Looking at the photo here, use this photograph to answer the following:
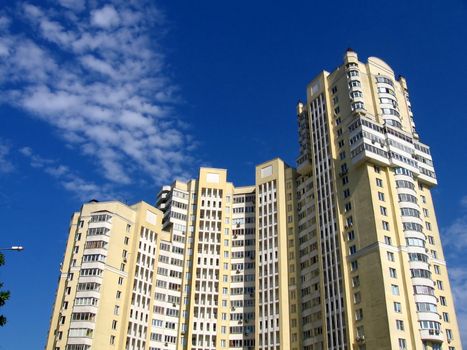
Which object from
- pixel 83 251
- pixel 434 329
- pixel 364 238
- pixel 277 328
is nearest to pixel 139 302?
pixel 83 251

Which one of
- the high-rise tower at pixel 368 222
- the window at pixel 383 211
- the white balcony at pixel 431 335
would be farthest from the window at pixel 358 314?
the window at pixel 383 211

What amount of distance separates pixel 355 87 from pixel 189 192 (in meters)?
43.7

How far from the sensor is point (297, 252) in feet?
304

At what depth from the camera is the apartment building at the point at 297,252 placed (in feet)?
236

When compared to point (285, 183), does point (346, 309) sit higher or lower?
lower

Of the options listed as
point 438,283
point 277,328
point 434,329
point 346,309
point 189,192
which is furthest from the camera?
point 189,192

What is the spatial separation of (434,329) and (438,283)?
12714 millimetres

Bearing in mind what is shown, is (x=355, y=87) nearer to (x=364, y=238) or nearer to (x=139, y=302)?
(x=364, y=238)

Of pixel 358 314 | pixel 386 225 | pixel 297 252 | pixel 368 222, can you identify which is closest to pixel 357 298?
pixel 358 314

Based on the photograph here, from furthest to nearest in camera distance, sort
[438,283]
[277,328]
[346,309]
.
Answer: [277,328] < [438,283] < [346,309]

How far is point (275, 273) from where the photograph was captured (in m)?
92.2

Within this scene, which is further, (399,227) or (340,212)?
(340,212)

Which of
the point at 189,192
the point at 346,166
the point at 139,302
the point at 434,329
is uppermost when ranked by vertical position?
the point at 189,192

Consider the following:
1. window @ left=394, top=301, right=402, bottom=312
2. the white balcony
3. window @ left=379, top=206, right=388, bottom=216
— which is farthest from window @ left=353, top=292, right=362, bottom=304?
window @ left=379, top=206, right=388, bottom=216
